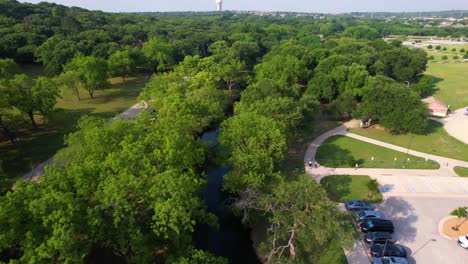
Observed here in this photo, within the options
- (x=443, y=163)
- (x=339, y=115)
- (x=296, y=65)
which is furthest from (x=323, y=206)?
(x=296, y=65)

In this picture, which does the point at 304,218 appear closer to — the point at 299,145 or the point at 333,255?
the point at 333,255

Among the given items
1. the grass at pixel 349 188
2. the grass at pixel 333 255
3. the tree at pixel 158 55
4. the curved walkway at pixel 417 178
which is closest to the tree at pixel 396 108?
the curved walkway at pixel 417 178

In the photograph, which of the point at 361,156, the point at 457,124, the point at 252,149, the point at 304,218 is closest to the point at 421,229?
the point at 304,218

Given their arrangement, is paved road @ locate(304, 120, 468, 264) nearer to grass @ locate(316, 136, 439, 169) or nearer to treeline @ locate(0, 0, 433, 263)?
grass @ locate(316, 136, 439, 169)

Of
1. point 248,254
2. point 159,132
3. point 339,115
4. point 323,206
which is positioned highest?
point 159,132

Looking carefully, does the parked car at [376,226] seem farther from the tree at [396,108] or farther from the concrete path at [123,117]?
the concrete path at [123,117]

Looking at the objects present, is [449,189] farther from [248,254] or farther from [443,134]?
[248,254]

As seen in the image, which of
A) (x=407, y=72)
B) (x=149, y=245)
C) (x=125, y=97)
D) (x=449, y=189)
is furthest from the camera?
(x=407, y=72)
